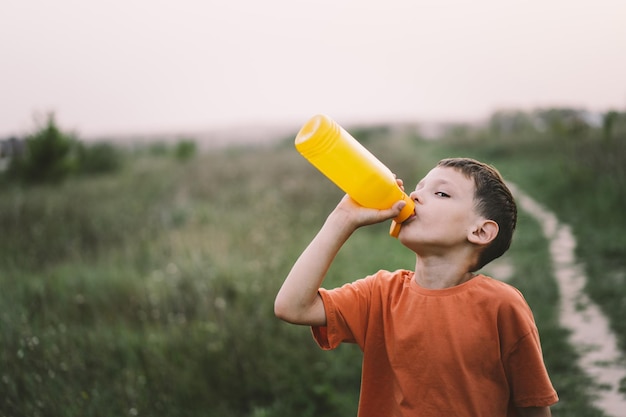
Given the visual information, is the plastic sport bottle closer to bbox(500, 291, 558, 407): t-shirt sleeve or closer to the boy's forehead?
the boy's forehead

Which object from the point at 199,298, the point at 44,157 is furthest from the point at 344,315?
the point at 44,157

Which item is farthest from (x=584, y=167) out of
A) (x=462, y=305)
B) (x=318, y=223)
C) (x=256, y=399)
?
(x=462, y=305)

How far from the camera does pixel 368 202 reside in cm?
169

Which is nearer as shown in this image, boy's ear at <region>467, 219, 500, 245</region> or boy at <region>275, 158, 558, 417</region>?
boy at <region>275, 158, 558, 417</region>

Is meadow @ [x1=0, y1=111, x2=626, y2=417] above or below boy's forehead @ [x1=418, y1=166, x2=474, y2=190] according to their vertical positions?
below

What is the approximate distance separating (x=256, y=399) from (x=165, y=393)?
609 mm

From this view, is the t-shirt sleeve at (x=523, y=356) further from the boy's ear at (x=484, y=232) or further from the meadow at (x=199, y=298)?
the meadow at (x=199, y=298)

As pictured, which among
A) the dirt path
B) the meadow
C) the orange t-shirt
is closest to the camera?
the orange t-shirt

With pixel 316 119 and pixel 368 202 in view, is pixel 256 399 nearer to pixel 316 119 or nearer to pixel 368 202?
pixel 368 202

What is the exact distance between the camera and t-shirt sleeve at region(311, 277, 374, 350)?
1.81 metres

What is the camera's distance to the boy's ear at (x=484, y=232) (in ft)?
5.91

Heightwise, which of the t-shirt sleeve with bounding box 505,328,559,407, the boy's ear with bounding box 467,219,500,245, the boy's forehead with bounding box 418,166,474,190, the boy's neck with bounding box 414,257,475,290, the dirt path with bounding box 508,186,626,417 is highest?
the boy's forehead with bounding box 418,166,474,190

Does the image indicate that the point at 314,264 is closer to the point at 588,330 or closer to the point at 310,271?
the point at 310,271

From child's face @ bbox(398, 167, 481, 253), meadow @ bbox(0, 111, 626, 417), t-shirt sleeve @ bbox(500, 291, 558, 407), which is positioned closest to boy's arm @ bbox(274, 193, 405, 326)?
child's face @ bbox(398, 167, 481, 253)
